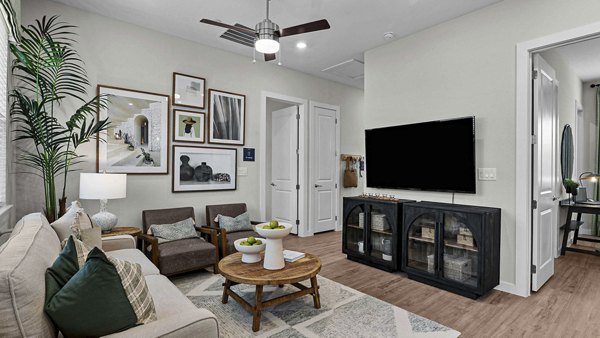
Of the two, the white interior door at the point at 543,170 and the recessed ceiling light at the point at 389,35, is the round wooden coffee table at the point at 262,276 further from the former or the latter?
the recessed ceiling light at the point at 389,35

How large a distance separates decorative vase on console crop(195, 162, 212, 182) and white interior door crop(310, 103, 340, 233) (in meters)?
1.92

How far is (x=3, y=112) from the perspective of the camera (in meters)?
2.53

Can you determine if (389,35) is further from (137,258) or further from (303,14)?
(137,258)

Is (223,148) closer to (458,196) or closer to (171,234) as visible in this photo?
(171,234)

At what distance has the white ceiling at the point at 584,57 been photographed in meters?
3.88

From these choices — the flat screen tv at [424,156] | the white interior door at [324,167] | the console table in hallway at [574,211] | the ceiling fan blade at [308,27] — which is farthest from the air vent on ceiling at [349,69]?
the console table in hallway at [574,211]

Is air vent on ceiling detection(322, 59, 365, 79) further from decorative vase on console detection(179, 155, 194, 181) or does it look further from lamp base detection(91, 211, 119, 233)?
lamp base detection(91, 211, 119, 233)

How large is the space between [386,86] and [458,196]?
5.64 ft

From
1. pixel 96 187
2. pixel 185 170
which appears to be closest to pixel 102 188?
pixel 96 187

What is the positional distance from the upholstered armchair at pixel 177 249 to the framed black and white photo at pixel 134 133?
0.57 metres

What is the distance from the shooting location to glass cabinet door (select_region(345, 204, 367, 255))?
3895 mm

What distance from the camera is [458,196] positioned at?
3.36 meters

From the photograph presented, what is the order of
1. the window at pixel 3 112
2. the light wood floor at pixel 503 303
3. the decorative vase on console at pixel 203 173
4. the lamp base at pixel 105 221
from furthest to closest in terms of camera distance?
the decorative vase on console at pixel 203 173 < the lamp base at pixel 105 221 < the window at pixel 3 112 < the light wood floor at pixel 503 303

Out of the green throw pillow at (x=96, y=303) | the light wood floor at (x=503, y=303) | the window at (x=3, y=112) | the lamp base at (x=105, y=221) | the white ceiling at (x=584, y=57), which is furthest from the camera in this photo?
the white ceiling at (x=584, y=57)
